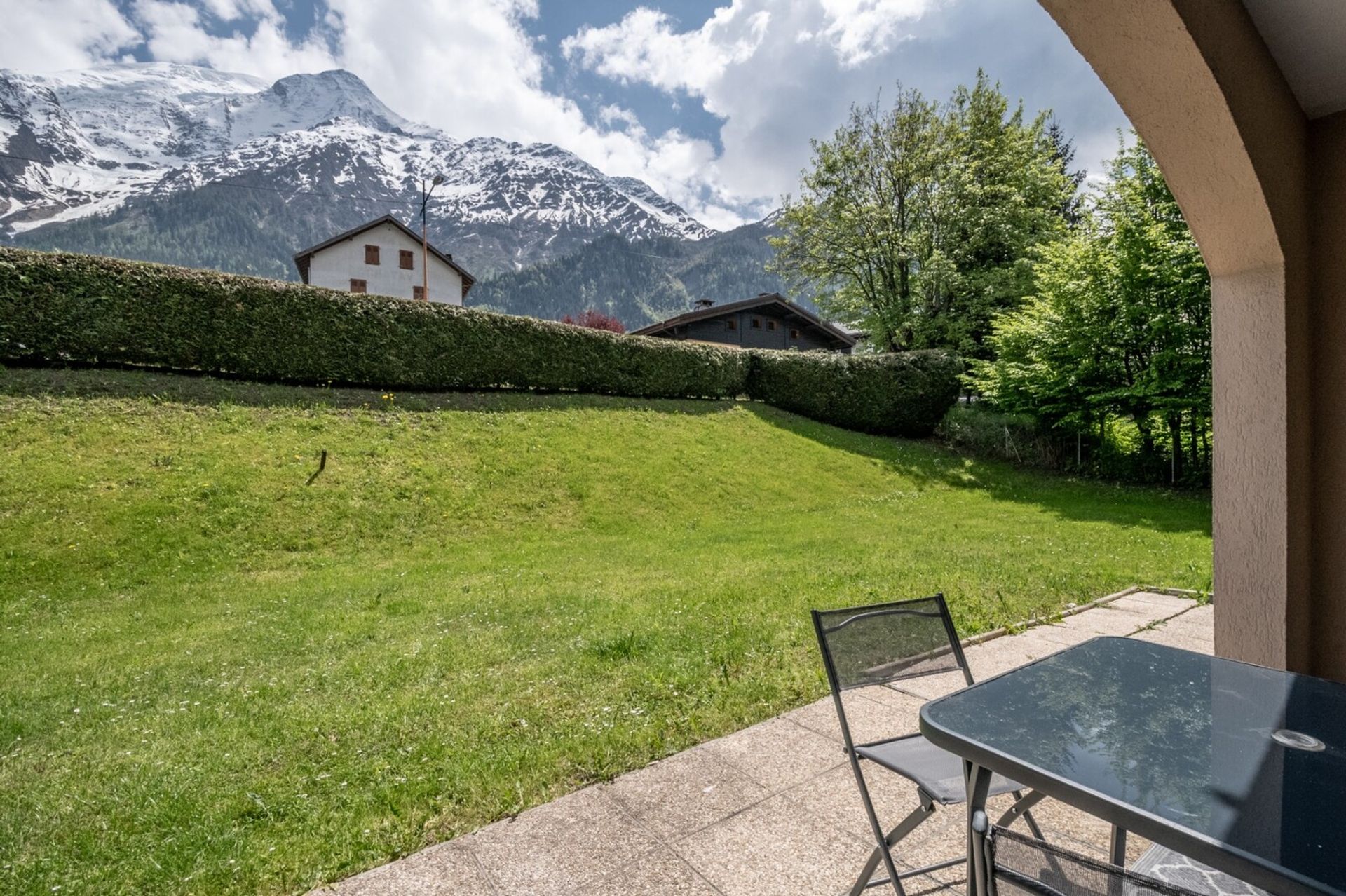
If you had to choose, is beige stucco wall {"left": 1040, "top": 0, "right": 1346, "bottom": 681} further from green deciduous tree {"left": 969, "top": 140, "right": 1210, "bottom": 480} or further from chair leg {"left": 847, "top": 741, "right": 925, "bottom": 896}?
green deciduous tree {"left": 969, "top": 140, "right": 1210, "bottom": 480}

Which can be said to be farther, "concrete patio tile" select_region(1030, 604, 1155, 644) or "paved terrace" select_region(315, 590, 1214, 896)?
"concrete patio tile" select_region(1030, 604, 1155, 644)

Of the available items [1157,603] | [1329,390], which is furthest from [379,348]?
[1329,390]

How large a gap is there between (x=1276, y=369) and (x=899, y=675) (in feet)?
6.08

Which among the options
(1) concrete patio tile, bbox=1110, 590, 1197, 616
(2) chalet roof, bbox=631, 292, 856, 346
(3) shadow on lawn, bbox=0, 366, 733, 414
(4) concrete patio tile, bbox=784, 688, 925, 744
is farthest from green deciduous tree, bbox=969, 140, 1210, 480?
(4) concrete patio tile, bbox=784, 688, 925, 744

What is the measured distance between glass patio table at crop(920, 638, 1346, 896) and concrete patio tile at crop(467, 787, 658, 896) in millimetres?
1301

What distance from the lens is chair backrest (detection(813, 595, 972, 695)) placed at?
6.91 feet

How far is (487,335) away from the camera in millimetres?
13727

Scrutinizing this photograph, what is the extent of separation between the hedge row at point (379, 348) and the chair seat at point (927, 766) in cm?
1257

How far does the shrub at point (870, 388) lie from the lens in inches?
681

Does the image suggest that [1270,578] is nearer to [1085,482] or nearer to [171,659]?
[171,659]

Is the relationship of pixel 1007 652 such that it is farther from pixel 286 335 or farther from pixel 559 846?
pixel 286 335

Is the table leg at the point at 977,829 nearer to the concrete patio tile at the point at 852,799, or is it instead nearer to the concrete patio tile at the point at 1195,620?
the concrete patio tile at the point at 852,799

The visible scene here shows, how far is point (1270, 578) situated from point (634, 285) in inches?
6237

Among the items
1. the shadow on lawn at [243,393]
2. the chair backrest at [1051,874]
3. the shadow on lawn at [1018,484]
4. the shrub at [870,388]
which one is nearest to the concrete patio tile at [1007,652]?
the chair backrest at [1051,874]
